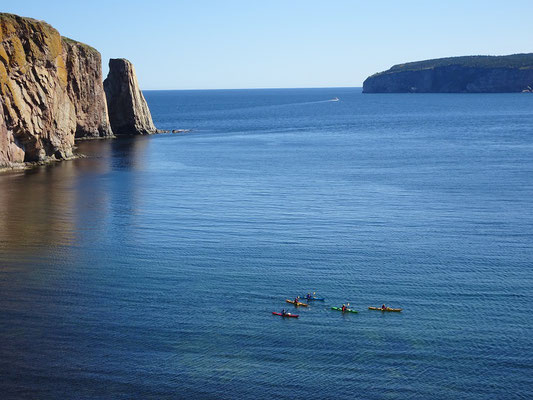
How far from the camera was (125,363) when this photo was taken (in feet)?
133

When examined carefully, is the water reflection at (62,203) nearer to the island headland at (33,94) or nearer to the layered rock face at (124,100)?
the island headland at (33,94)

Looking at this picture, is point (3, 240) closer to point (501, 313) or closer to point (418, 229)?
point (418, 229)

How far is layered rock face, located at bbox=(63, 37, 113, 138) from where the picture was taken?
15062 centimetres

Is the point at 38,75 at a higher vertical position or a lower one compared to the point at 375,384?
higher

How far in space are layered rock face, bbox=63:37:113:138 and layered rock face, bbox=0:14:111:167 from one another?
22.3m

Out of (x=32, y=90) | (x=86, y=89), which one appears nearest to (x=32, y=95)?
(x=32, y=90)

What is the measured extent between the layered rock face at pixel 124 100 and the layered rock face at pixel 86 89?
9096 mm

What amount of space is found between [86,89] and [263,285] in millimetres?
114869

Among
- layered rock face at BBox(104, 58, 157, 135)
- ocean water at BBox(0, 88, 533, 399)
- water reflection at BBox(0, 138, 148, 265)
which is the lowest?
ocean water at BBox(0, 88, 533, 399)

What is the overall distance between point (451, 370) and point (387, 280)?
609 inches

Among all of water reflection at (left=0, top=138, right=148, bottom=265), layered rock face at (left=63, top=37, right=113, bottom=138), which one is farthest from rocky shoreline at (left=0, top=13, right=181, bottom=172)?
water reflection at (left=0, top=138, right=148, bottom=265)

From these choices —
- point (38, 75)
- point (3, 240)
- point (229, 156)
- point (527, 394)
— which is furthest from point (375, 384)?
point (229, 156)

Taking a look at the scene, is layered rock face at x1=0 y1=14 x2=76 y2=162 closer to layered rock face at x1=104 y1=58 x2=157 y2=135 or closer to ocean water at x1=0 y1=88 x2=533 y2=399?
ocean water at x1=0 y1=88 x2=533 y2=399

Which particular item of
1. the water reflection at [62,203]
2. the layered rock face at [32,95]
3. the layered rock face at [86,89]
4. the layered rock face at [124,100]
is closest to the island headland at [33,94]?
the layered rock face at [32,95]
